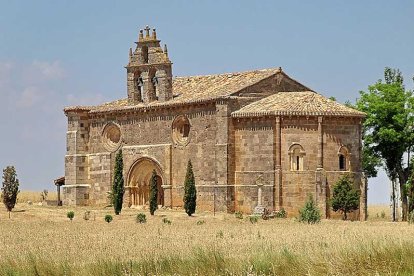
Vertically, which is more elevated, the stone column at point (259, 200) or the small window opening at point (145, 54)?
the small window opening at point (145, 54)

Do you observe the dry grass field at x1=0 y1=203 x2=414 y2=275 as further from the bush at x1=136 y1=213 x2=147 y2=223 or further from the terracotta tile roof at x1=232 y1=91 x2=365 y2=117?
the terracotta tile roof at x1=232 y1=91 x2=365 y2=117

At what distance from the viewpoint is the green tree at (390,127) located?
6631 centimetres

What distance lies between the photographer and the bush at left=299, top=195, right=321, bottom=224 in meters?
52.1

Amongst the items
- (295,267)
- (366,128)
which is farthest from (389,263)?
(366,128)

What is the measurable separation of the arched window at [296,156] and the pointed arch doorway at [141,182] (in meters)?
10.3

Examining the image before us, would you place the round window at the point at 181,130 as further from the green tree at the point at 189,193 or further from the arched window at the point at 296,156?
the arched window at the point at 296,156

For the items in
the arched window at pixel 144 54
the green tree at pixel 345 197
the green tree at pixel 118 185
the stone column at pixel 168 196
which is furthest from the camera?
the arched window at pixel 144 54

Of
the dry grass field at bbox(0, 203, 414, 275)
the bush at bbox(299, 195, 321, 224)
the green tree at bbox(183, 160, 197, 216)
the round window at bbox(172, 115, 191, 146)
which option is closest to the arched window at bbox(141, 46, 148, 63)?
the round window at bbox(172, 115, 191, 146)

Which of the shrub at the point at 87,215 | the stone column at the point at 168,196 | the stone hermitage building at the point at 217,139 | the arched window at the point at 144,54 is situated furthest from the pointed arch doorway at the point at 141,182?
the shrub at the point at 87,215

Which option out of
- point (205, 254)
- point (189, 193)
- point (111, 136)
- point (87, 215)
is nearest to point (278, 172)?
point (189, 193)

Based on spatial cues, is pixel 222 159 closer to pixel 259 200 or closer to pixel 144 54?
pixel 259 200

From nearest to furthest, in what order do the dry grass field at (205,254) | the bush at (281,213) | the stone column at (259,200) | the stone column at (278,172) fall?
the dry grass field at (205,254) → the bush at (281,213) → the stone column at (259,200) → the stone column at (278,172)

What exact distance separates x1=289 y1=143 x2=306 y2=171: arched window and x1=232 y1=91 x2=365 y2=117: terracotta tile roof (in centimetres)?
201

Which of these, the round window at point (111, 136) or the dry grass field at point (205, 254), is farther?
the round window at point (111, 136)
